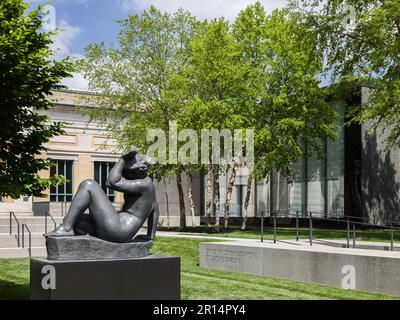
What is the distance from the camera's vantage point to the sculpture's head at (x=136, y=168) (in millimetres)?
10508

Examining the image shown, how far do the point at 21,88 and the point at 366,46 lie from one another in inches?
706

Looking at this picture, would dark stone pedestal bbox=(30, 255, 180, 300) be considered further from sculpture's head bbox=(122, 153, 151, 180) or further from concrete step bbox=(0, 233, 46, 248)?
concrete step bbox=(0, 233, 46, 248)

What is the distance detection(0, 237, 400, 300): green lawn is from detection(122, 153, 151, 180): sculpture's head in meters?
3.67

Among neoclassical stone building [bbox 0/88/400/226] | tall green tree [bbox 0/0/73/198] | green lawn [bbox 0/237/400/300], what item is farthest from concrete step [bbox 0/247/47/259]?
neoclassical stone building [bbox 0/88/400/226]

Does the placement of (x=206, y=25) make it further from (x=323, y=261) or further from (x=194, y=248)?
(x=323, y=261)

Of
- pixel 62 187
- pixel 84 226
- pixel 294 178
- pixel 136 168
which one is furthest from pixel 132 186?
pixel 62 187

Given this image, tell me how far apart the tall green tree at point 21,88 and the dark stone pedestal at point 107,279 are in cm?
344

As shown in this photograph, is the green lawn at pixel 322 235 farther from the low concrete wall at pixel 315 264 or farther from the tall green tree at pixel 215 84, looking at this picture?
the low concrete wall at pixel 315 264

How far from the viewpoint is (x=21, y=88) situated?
42.4 feet

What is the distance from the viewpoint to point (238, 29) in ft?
110

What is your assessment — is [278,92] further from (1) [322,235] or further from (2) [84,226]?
(2) [84,226]

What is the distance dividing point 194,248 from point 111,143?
22.3 metres

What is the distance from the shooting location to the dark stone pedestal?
9.50 meters

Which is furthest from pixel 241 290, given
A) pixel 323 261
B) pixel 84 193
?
pixel 84 193
